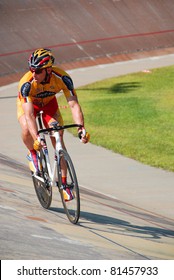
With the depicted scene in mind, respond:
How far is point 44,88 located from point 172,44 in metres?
24.9

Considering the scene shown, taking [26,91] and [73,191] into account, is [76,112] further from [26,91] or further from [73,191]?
[73,191]

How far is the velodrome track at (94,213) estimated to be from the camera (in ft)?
29.3

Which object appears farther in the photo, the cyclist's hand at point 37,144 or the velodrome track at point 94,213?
the cyclist's hand at point 37,144

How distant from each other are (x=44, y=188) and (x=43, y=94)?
1.21 m

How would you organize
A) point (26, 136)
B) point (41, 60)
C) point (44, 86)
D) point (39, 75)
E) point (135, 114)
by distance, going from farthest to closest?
1. point (135, 114)
2. point (26, 136)
3. point (44, 86)
4. point (39, 75)
5. point (41, 60)

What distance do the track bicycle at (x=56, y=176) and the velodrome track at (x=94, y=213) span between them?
6.4 inches

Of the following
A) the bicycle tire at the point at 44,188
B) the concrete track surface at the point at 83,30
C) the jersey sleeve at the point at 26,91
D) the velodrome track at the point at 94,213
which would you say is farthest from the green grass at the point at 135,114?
the jersey sleeve at the point at 26,91

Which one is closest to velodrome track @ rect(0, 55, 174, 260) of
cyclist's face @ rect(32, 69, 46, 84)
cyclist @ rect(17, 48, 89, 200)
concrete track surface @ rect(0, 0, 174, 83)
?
cyclist @ rect(17, 48, 89, 200)

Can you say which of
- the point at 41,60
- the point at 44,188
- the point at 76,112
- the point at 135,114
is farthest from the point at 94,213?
the point at 135,114

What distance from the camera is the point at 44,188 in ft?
36.7

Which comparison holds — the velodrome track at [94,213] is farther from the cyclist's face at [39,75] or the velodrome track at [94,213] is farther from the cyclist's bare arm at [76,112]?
the cyclist's face at [39,75]

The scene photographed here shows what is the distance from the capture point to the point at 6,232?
902 cm

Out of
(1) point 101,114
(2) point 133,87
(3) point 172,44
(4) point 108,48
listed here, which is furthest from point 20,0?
(1) point 101,114

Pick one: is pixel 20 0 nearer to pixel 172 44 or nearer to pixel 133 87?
pixel 172 44
